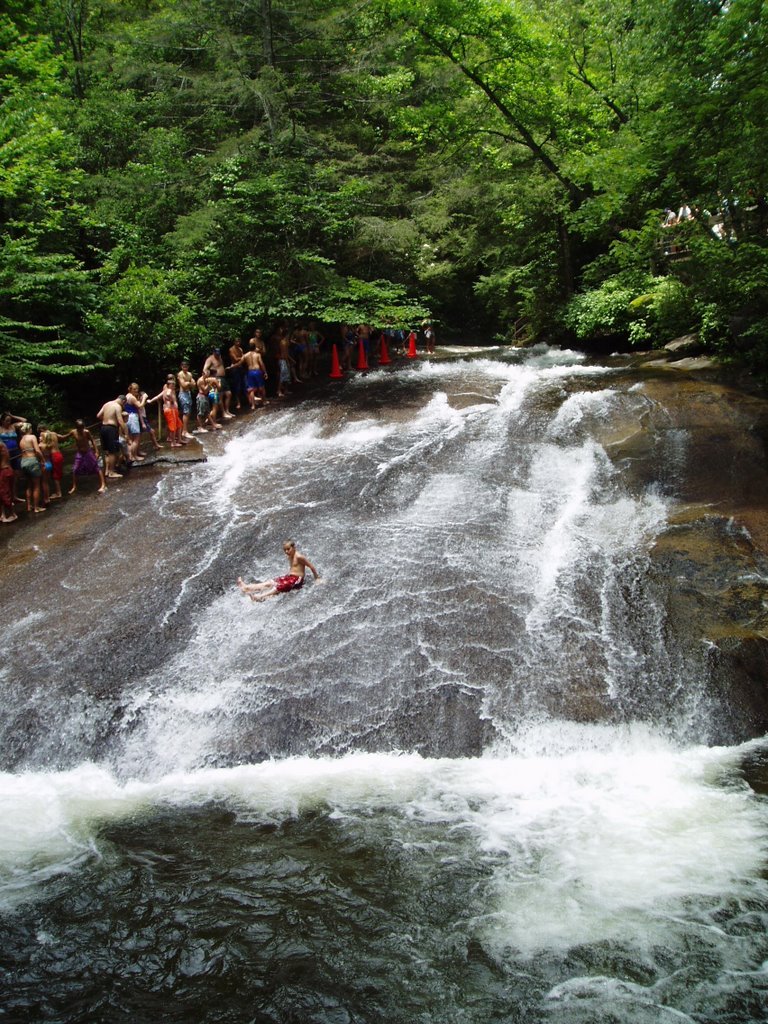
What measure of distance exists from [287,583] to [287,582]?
0.01 m

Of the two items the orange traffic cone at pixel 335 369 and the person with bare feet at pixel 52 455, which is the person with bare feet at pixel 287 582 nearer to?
the person with bare feet at pixel 52 455

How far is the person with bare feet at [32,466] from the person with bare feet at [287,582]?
5013mm

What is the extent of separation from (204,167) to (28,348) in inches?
297

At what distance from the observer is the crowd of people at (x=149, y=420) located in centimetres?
1245

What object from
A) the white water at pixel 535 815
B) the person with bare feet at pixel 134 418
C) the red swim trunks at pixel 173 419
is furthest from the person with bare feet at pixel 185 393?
the white water at pixel 535 815

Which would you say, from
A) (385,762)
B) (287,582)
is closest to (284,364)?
(287,582)

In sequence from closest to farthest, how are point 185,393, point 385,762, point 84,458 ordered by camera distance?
point 385,762
point 84,458
point 185,393

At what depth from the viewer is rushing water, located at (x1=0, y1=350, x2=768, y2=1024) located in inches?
179

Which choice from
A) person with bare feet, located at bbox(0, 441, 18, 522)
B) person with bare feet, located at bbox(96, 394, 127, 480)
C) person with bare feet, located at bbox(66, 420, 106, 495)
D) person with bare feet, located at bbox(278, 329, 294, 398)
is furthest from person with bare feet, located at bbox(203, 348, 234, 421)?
person with bare feet, located at bbox(0, 441, 18, 522)

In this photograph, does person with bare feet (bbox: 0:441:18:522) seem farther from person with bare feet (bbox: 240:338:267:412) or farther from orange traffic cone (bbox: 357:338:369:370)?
orange traffic cone (bbox: 357:338:369:370)

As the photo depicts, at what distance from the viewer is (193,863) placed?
18.6 feet

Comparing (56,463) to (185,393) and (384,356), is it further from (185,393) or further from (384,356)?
(384,356)

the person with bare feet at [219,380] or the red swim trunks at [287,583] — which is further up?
the person with bare feet at [219,380]

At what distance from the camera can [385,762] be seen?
7164 mm
